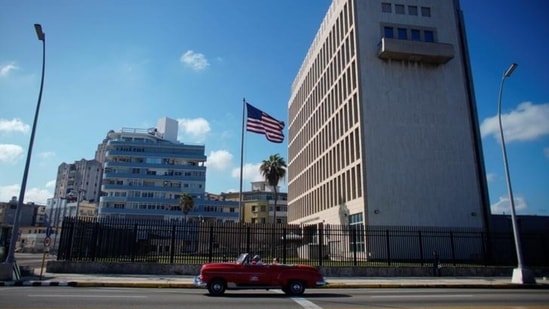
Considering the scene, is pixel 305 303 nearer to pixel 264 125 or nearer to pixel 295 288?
pixel 295 288

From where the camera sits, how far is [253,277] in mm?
14305

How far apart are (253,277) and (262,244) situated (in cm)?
1693

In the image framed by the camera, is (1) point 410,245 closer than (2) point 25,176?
No

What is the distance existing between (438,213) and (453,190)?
9.82 ft

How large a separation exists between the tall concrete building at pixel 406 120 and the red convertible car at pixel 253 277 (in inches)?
931

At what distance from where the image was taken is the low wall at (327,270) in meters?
21.4

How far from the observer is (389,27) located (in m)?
41.9

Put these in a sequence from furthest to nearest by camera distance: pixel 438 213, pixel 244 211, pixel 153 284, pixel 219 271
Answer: pixel 244 211, pixel 438 213, pixel 153 284, pixel 219 271

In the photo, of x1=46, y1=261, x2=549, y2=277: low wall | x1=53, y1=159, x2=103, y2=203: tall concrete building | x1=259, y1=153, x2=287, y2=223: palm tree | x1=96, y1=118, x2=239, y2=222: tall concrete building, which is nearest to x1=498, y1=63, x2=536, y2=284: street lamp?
x1=46, y1=261, x2=549, y2=277: low wall

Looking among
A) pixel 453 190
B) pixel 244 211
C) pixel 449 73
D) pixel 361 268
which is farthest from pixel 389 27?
pixel 244 211

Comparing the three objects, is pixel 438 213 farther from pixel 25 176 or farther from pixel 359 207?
pixel 25 176

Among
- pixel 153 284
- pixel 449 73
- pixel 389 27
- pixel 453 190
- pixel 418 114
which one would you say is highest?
pixel 389 27

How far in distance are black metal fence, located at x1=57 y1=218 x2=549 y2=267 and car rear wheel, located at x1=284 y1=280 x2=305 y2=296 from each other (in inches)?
330

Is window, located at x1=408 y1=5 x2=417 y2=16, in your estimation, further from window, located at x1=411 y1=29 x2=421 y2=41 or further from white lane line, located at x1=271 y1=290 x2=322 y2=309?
white lane line, located at x1=271 y1=290 x2=322 y2=309
